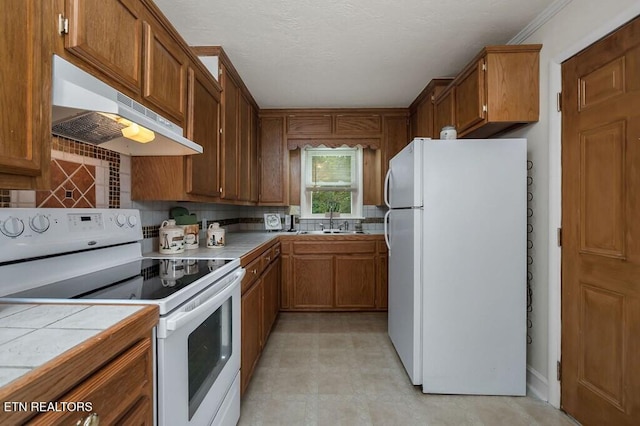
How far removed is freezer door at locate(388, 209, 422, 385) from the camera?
1913mm

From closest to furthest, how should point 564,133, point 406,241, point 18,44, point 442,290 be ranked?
point 18,44 → point 564,133 → point 442,290 → point 406,241

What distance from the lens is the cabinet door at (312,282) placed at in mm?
3355

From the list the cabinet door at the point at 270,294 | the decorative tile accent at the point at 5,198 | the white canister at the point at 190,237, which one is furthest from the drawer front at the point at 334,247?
the decorative tile accent at the point at 5,198

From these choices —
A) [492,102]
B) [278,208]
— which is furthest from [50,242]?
[278,208]

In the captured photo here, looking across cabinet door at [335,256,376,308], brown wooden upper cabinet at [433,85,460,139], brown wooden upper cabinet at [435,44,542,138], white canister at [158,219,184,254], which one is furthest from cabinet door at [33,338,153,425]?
cabinet door at [335,256,376,308]

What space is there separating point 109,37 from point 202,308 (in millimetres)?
1087

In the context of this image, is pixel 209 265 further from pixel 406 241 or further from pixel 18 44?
pixel 406 241

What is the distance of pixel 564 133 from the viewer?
1716 millimetres

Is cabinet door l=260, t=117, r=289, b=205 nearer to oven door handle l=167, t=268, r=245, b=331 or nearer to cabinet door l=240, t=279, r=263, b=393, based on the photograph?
cabinet door l=240, t=279, r=263, b=393

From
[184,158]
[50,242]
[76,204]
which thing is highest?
[184,158]

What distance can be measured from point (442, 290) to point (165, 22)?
2.14 meters

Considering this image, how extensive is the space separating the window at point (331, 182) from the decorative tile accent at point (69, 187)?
2.60m

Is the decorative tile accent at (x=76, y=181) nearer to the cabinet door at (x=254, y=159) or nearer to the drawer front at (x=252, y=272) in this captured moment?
the drawer front at (x=252, y=272)

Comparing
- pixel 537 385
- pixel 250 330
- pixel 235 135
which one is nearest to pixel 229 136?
pixel 235 135
